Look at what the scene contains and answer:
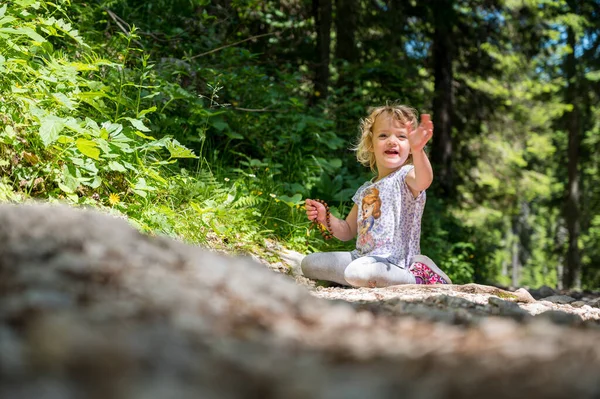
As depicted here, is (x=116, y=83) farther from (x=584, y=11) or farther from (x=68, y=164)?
(x=584, y=11)

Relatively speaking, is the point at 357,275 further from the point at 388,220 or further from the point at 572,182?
the point at 572,182

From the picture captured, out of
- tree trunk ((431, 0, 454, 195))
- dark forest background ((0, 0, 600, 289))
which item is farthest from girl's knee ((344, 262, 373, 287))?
tree trunk ((431, 0, 454, 195))

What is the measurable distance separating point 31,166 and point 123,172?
588mm

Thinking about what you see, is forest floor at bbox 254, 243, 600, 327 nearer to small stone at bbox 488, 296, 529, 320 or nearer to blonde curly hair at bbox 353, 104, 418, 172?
small stone at bbox 488, 296, 529, 320

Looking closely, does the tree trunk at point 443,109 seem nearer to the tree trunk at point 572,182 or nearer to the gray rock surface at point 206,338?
the tree trunk at point 572,182

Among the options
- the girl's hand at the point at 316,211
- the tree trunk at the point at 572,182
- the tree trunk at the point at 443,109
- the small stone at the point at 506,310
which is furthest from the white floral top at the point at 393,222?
the tree trunk at the point at 572,182

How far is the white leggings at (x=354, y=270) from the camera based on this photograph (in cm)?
410

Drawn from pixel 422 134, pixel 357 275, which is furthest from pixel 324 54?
pixel 357 275

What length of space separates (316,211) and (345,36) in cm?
539

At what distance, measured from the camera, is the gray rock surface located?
95 centimetres

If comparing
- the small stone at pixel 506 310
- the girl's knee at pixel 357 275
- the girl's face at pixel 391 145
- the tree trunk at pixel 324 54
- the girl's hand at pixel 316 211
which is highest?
the tree trunk at pixel 324 54

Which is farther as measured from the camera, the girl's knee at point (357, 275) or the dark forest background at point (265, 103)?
the girl's knee at point (357, 275)

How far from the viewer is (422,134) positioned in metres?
3.86

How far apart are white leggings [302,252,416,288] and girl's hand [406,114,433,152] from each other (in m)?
0.83
